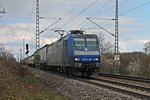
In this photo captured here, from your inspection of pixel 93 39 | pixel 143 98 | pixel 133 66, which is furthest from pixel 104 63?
pixel 143 98

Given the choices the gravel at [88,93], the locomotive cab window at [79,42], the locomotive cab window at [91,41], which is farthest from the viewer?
the locomotive cab window at [91,41]

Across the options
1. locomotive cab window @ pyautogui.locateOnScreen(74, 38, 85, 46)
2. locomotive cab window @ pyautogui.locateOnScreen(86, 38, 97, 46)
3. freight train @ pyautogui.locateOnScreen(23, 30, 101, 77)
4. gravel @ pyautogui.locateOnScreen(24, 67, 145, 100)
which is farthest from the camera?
locomotive cab window @ pyautogui.locateOnScreen(86, 38, 97, 46)

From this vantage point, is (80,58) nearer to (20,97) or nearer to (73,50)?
(73,50)

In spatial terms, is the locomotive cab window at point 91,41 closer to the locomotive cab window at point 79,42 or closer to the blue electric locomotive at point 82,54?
the blue electric locomotive at point 82,54

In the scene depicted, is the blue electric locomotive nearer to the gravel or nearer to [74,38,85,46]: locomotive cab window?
[74,38,85,46]: locomotive cab window

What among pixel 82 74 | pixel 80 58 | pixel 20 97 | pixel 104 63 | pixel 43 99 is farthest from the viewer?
pixel 104 63

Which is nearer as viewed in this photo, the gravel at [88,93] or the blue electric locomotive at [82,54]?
the gravel at [88,93]

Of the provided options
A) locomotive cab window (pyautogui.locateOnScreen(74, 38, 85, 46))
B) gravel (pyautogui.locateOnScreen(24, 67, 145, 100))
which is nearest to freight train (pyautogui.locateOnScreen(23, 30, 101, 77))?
locomotive cab window (pyautogui.locateOnScreen(74, 38, 85, 46))

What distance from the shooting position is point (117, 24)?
41.2 m

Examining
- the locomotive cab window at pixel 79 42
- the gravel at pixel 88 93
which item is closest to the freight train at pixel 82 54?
the locomotive cab window at pixel 79 42

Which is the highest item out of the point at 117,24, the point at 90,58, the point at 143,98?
the point at 117,24

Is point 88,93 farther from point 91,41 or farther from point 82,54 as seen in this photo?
point 91,41

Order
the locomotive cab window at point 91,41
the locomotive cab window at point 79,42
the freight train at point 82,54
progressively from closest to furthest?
the freight train at point 82,54
the locomotive cab window at point 79,42
the locomotive cab window at point 91,41

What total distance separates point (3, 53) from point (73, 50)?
284 inches
